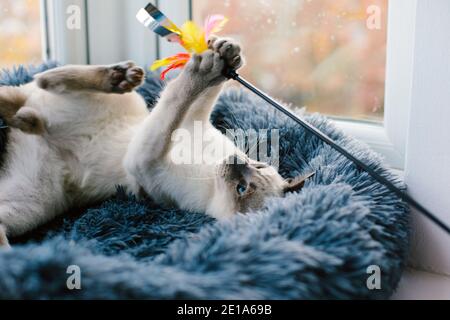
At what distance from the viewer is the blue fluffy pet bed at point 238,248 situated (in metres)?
0.78

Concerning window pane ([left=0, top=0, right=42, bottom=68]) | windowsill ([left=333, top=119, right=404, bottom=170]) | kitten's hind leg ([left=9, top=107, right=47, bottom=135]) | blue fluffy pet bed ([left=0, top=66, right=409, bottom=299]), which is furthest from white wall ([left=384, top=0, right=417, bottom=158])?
window pane ([left=0, top=0, right=42, bottom=68])

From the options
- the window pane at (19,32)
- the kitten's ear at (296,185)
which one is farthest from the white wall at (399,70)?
the window pane at (19,32)

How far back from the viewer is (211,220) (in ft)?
3.96

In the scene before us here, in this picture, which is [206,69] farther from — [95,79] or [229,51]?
[95,79]

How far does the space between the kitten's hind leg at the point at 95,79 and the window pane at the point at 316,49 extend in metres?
0.59

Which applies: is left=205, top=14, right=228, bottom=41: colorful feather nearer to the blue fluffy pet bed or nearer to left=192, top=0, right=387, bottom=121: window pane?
the blue fluffy pet bed

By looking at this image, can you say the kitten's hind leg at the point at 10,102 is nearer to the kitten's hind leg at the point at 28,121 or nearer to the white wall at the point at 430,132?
the kitten's hind leg at the point at 28,121

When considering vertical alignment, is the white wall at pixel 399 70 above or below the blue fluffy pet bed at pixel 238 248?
above

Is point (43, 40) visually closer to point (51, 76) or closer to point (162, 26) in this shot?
point (51, 76)

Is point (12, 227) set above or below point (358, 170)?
below

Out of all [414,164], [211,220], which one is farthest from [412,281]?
[211,220]

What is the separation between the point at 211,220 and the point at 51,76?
1.59 ft

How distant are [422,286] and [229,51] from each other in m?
0.58

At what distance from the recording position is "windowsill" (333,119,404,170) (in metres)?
1.41
